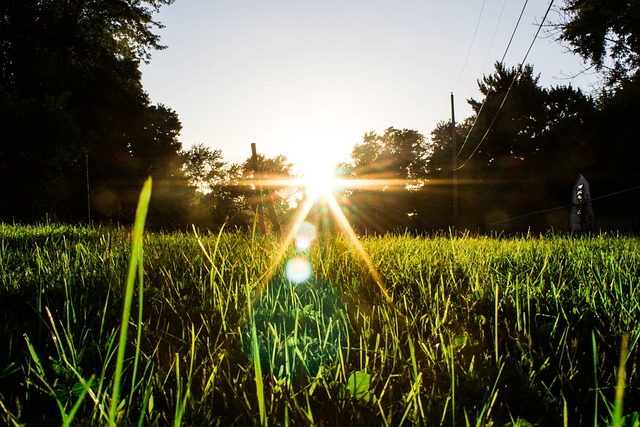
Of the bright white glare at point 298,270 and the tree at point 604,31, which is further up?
the tree at point 604,31

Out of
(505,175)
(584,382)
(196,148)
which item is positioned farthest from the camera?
(196,148)

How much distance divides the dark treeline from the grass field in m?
3.47

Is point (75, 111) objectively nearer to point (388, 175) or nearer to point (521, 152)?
point (521, 152)

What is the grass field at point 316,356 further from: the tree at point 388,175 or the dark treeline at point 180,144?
the tree at point 388,175

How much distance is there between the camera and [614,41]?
18156mm

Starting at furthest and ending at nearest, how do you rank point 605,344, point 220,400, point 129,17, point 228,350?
point 129,17, point 605,344, point 228,350, point 220,400

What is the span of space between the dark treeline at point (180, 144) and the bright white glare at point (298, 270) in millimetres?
2364

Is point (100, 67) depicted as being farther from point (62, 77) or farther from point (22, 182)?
point (22, 182)

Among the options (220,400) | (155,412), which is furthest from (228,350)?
(155,412)

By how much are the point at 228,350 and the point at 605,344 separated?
129cm

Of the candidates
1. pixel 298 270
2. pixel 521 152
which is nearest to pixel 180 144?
pixel 521 152

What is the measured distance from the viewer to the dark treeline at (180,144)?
57.2 ft

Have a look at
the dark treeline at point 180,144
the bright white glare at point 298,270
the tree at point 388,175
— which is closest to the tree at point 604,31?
the dark treeline at point 180,144

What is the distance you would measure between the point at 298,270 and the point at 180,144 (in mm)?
35059
